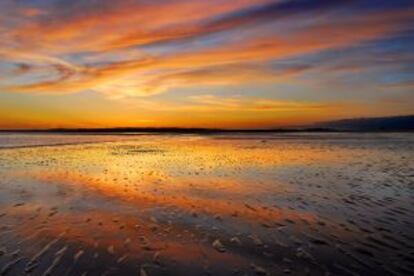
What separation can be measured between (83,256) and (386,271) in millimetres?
5392

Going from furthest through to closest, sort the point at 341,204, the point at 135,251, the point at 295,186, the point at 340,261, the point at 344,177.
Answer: the point at 344,177, the point at 295,186, the point at 341,204, the point at 135,251, the point at 340,261

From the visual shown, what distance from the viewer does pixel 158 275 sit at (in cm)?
752

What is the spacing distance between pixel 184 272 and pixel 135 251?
157cm

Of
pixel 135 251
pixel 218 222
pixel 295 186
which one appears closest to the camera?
pixel 135 251

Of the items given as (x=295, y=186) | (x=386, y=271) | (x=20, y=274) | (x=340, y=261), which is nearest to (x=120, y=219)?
(x=20, y=274)

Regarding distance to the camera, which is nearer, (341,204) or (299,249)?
(299,249)

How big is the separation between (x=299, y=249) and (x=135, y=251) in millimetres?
3218

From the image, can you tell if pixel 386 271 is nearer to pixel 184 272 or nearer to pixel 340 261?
pixel 340 261

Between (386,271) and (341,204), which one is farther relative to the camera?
(341,204)

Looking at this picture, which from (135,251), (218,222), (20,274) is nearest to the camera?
(20,274)

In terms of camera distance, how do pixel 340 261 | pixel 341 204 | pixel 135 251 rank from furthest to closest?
pixel 341 204 < pixel 135 251 < pixel 340 261

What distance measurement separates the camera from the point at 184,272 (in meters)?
7.65

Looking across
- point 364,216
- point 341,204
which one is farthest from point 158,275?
point 341,204

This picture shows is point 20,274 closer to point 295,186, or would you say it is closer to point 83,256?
point 83,256
